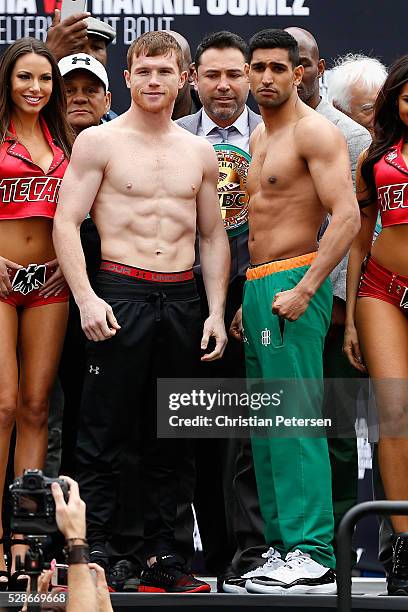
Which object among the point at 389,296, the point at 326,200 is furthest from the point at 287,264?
the point at 389,296

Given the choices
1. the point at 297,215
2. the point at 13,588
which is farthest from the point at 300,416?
the point at 13,588

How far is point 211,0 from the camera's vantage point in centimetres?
694

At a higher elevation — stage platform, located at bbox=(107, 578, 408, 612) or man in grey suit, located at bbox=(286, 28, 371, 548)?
man in grey suit, located at bbox=(286, 28, 371, 548)

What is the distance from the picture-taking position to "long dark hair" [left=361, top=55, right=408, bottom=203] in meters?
5.48

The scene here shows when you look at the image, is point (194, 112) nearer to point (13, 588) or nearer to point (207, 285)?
point (207, 285)

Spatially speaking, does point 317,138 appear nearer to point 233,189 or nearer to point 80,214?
point 233,189

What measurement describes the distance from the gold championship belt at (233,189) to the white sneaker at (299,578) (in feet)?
4.74

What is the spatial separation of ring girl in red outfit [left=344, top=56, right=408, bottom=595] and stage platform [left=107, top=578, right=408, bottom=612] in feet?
0.46

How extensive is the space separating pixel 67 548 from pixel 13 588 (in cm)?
139

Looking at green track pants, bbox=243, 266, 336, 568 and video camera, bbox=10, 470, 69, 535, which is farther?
green track pants, bbox=243, 266, 336, 568

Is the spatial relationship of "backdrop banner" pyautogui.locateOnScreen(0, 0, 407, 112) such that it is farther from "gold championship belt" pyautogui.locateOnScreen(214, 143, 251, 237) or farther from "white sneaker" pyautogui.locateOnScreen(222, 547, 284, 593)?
"white sneaker" pyautogui.locateOnScreen(222, 547, 284, 593)

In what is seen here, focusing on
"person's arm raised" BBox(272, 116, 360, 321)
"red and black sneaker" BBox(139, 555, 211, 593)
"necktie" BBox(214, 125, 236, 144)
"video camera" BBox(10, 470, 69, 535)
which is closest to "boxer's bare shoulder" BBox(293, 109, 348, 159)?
"person's arm raised" BBox(272, 116, 360, 321)

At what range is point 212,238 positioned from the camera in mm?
5613

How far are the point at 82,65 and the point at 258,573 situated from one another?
2.29m
